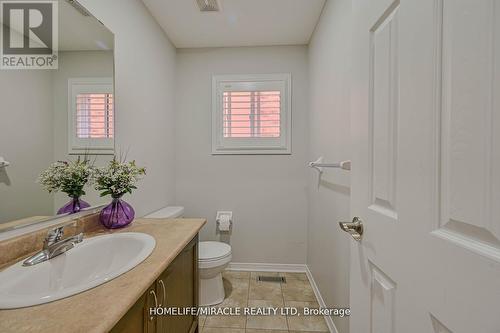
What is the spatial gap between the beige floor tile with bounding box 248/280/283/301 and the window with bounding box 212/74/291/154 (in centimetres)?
136

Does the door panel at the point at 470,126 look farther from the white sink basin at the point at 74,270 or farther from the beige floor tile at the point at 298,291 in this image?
the beige floor tile at the point at 298,291

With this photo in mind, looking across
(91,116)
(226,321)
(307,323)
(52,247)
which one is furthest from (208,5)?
(307,323)

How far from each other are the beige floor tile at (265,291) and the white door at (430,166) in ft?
4.48

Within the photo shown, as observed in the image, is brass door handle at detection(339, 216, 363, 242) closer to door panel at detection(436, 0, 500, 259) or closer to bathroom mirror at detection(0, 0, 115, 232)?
door panel at detection(436, 0, 500, 259)

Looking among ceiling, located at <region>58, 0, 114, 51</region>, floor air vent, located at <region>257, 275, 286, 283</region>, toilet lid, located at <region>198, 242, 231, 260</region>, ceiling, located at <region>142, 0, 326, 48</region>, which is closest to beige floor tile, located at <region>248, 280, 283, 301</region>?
floor air vent, located at <region>257, 275, 286, 283</region>

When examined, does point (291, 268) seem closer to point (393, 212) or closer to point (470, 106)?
point (393, 212)

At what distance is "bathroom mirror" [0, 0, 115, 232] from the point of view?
0.86 metres

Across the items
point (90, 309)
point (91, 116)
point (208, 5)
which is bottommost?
point (90, 309)

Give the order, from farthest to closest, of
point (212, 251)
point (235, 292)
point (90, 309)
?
1. point (235, 292)
2. point (212, 251)
3. point (90, 309)

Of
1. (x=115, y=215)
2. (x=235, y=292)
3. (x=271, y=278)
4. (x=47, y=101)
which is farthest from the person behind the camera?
(x=271, y=278)

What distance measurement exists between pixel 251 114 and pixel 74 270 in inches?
77.9

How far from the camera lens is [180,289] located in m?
1.15

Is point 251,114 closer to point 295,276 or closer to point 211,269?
point 211,269

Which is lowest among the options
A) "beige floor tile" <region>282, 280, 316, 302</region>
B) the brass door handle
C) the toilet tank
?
"beige floor tile" <region>282, 280, 316, 302</region>
